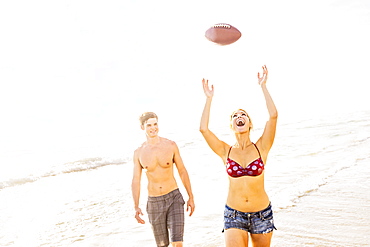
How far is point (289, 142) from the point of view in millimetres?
20438

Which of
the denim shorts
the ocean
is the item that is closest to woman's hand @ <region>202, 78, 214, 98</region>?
the denim shorts

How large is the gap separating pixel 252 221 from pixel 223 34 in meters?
3.70

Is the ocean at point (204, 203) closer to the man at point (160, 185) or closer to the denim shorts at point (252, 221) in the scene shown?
the man at point (160, 185)

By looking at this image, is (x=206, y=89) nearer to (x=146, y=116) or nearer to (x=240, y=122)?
(x=240, y=122)

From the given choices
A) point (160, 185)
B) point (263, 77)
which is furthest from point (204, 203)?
point (263, 77)

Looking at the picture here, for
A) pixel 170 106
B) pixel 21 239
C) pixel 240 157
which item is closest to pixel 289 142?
pixel 21 239

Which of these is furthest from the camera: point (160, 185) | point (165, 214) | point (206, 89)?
point (160, 185)

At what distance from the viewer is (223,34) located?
6.95 m

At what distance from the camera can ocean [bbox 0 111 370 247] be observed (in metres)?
7.34

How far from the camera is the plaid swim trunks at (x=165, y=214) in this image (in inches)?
213

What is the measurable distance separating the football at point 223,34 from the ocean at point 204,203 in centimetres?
362

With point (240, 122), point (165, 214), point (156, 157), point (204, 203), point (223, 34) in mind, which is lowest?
point (204, 203)

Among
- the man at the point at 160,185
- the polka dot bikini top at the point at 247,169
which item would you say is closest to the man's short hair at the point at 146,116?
the man at the point at 160,185

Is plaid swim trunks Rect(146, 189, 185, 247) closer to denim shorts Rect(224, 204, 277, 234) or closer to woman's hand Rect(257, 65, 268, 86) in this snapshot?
denim shorts Rect(224, 204, 277, 234)
